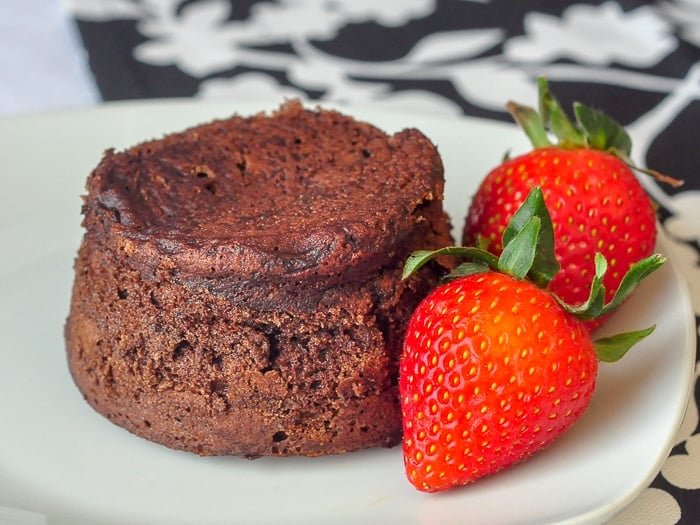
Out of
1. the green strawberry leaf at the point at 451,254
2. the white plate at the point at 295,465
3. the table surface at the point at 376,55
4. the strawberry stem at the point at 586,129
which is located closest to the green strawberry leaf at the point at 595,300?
the green strawberry leaf at the point at 451,254

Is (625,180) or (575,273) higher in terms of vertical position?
(625,180)

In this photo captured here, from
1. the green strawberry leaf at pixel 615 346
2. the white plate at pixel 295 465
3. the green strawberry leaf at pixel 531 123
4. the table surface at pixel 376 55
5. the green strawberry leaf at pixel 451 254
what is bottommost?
the table surface at pixel 376 55

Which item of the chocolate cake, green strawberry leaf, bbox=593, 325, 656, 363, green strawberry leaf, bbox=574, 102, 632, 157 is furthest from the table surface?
green strawberry leaf, bbox=593, 325, 656, 363

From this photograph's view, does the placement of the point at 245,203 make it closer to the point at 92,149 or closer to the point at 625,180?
the point at 625,180

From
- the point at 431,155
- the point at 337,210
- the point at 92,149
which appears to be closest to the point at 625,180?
the point at 431,155

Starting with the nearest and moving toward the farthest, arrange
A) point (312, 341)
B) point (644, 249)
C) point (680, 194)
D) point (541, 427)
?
point (541, 427), point (312, 341), point (644, 249), point (680, 194)

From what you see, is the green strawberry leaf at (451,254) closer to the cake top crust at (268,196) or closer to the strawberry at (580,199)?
the cake top crust at (268,196)

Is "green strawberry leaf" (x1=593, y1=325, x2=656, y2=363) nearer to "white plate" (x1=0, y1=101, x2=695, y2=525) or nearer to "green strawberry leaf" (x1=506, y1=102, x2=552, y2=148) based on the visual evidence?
"white plate" (x1=0, y1=101, x2=695, y2=525)
